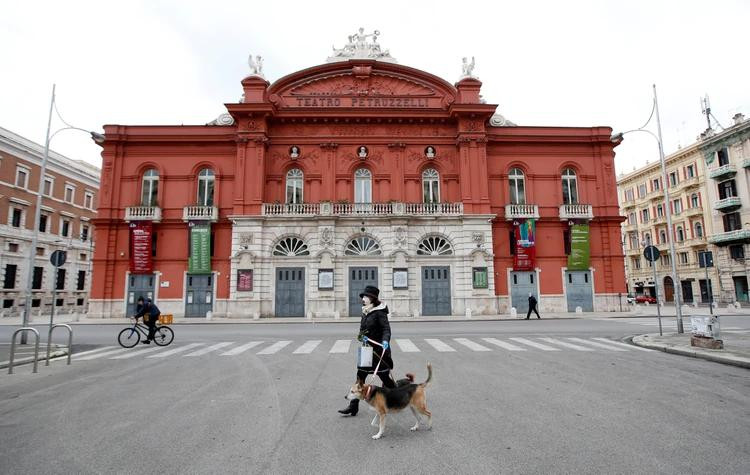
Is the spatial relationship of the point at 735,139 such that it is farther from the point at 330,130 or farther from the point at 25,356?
the point at 25,356

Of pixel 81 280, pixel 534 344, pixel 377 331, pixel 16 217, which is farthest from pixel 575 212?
pixel 81 280

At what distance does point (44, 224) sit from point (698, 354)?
5025 cm

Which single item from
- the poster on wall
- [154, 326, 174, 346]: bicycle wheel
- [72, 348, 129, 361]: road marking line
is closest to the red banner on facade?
[154, 326, 174, 346]: bicycle wheel

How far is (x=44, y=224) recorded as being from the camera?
3981cm

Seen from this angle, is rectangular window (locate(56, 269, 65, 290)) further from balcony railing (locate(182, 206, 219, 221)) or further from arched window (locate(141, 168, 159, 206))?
balcony railing (locate(182, 206, 219, 221))

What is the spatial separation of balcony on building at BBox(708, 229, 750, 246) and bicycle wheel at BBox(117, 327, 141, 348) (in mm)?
48215

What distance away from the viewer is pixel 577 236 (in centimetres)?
2755

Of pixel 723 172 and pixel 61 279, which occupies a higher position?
pixel 723 172

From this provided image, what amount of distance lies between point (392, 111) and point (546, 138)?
436 inches

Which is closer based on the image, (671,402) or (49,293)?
(671,402)

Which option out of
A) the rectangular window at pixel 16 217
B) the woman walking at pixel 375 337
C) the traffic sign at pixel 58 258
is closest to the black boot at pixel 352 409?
the woman walking at pixel 375 337

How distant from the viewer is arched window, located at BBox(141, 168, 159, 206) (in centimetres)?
2800

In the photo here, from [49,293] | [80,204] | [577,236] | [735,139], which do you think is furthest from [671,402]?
[80,204]

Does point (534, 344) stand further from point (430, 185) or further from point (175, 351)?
point (430, 185)
